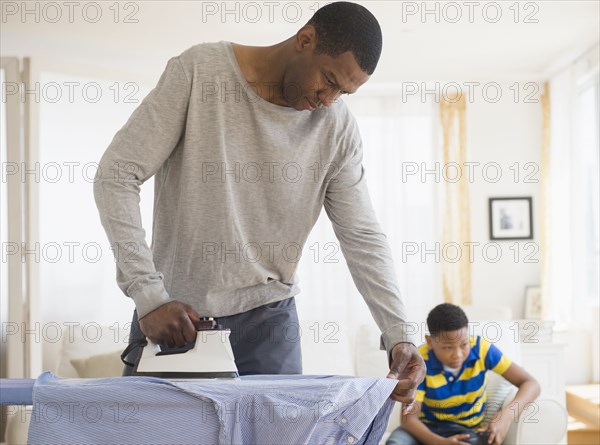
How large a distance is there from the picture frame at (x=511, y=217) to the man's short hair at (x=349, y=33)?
4475 mm

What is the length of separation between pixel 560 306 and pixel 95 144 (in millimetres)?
3107

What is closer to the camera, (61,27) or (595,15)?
(595,15)

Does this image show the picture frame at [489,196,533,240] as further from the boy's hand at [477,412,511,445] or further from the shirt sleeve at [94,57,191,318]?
the shirt sleeve at [94,57,191,318]

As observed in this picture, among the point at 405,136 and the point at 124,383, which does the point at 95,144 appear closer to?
the point at 405,136

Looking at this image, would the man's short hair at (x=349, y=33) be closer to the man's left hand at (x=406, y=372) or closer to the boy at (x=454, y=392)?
the man's left hand at (x=406, y=372)

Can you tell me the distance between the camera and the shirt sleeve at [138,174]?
143 centimetres

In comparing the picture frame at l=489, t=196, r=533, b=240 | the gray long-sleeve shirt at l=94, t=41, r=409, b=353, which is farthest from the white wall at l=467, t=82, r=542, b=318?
the gray long-sleeve shirt at l=94, t=41, r=409, b=353

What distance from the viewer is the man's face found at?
1517mm

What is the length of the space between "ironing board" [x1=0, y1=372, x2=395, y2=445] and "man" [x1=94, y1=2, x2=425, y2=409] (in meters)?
0.19

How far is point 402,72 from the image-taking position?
5.63 m

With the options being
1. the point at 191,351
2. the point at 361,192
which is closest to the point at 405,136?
the point at 361,192

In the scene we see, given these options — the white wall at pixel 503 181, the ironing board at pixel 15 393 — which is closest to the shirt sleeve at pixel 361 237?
the ironing board at pixel 15 393

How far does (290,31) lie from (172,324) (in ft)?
11.8

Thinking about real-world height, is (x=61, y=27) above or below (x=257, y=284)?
above
